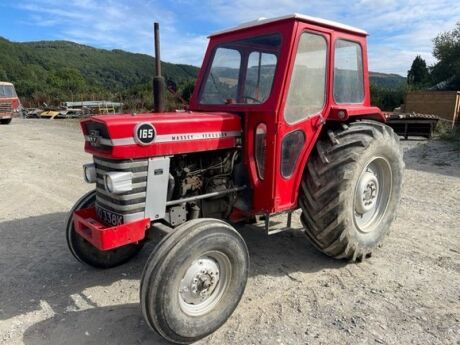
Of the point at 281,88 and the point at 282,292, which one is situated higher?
the point at 281,88

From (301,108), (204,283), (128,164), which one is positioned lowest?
(204,283)

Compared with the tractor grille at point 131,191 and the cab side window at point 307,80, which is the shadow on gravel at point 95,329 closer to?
the tractor grille at point 131,191

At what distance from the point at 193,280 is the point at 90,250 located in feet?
4.61

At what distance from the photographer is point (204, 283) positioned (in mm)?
2848

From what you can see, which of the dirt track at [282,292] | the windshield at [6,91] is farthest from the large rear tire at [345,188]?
the windshield at [6,91]

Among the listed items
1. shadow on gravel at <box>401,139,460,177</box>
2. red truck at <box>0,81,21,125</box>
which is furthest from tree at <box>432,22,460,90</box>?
red truck at <box>0,81,21,125</box>

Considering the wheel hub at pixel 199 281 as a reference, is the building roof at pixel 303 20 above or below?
above

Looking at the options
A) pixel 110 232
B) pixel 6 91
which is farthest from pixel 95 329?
pixel 6 91

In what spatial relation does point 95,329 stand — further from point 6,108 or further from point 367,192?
point 6,108

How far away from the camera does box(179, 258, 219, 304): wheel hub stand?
9.14 ft

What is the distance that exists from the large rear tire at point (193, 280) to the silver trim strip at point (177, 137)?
2.15ft

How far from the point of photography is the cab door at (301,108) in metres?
3.34

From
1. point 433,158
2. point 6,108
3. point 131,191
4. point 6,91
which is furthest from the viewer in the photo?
point 6,91

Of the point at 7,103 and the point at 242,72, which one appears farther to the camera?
the point at 7,103
